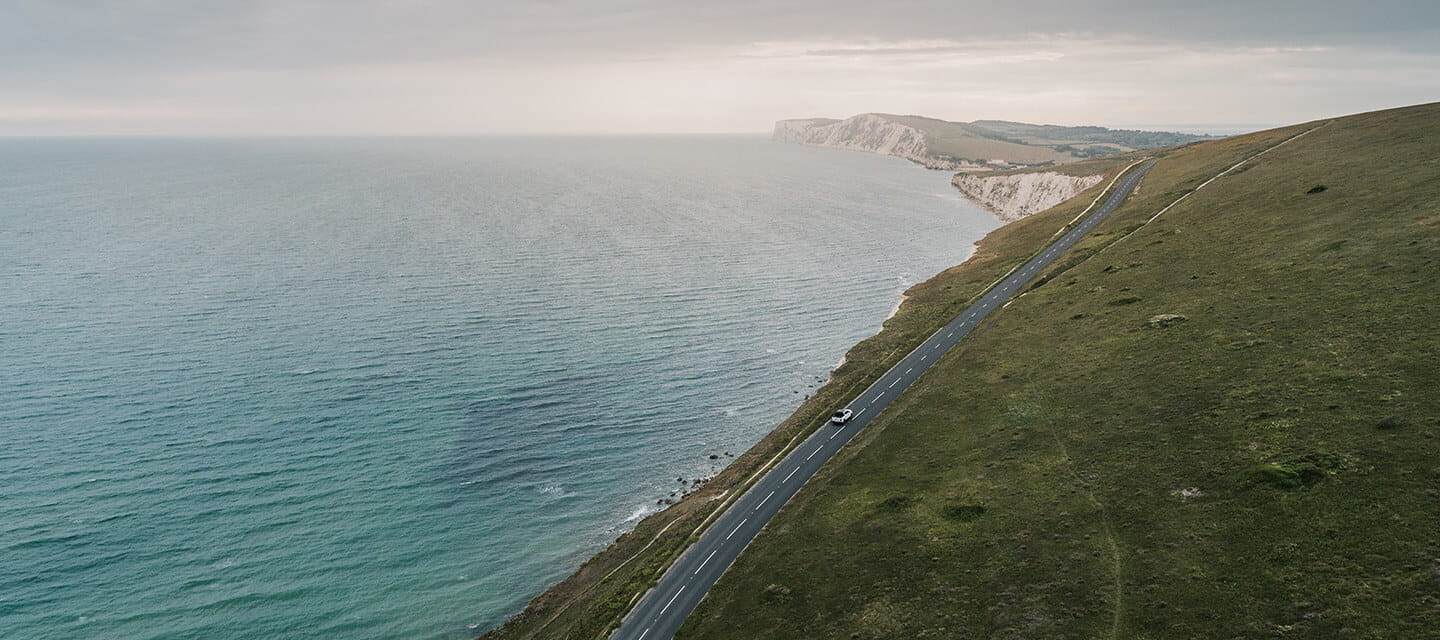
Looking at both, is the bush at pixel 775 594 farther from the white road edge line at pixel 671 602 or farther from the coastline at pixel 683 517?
the coastline at pixel 683 517

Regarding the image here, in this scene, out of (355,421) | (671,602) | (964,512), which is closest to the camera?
(671,602)

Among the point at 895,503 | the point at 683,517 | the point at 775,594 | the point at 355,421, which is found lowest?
the point at 683,517

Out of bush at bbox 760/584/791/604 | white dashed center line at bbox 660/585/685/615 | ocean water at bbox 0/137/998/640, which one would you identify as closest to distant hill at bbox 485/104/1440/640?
bush at bbox 760/584/791/604

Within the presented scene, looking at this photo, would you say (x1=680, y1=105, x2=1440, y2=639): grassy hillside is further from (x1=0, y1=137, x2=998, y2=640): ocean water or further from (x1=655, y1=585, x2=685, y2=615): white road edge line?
(x1=0, y1=137, x2=998, y2=640): ocean water

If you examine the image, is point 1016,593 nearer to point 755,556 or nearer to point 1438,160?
point 755,556

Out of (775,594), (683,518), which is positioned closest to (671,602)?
(775,594)

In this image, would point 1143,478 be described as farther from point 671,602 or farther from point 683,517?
point 683,517

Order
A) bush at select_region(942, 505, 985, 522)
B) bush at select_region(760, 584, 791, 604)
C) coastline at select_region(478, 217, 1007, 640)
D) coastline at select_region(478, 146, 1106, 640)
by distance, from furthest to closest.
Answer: coastline at select_region(478, 217, 1007, 640) < bush at select_region(942, 505, 985, 522) < coastline at select_region(478, 146, 1106, 640) < bush at select_region(760, 584, 791, 604)
